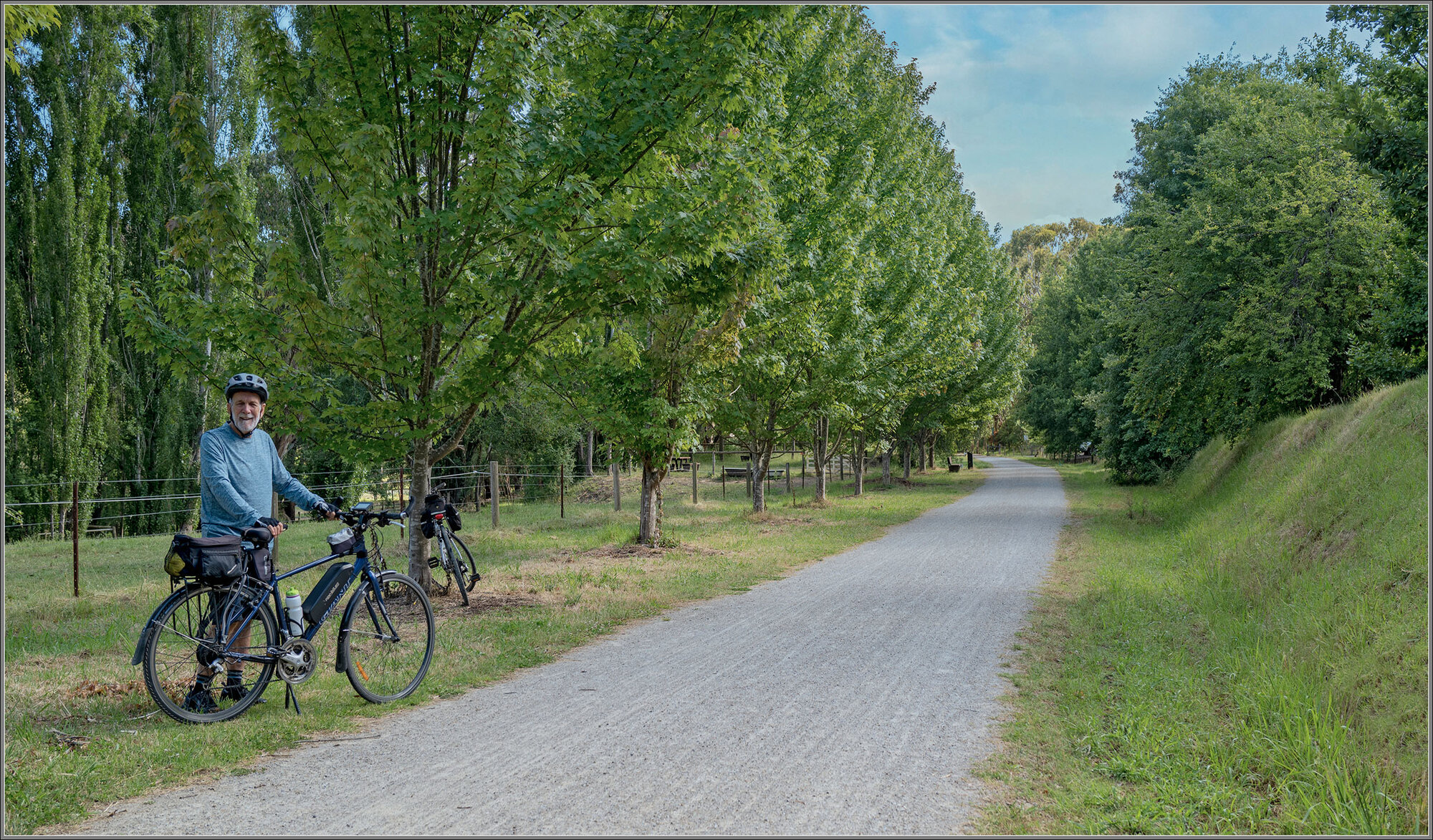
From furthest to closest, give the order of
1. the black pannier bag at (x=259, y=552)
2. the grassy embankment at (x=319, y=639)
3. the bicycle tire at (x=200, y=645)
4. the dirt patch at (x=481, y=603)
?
the dirt patch at (x=481, y=603)
the black pannier bag at (x=259, y=552)
the bicycle tire at (x=200, y=645)
the grassy embankment at (x=319, y=639)

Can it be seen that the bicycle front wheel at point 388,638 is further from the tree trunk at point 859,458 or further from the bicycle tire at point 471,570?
the tree trunk at point 859,458

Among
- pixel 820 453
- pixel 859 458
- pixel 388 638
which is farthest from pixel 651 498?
pixel 859 458

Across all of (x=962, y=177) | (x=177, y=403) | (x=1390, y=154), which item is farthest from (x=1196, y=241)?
(x=962, y=177)

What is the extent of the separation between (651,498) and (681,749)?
1057cm

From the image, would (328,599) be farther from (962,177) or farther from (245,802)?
(962,177)

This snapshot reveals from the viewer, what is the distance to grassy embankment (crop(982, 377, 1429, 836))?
4.07 m

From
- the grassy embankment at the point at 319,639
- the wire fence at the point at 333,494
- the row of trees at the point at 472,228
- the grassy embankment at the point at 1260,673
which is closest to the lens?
the grassy embankment at the point at 1260,673

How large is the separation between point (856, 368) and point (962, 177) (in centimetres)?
2873

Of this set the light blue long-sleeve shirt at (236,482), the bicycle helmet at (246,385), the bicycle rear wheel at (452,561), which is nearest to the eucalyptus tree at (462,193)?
the bicycle rear wheel at (452,561)

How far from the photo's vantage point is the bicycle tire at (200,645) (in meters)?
4.96

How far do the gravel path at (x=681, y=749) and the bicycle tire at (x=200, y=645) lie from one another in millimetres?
865

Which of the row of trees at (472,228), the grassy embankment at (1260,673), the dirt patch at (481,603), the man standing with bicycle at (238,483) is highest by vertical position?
the row of trees at (472,228)

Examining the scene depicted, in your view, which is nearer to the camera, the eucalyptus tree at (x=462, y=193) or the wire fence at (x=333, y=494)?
the eucalyptus tree at (x=462, y=193)

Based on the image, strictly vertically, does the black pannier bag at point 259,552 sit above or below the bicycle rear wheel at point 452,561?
above
